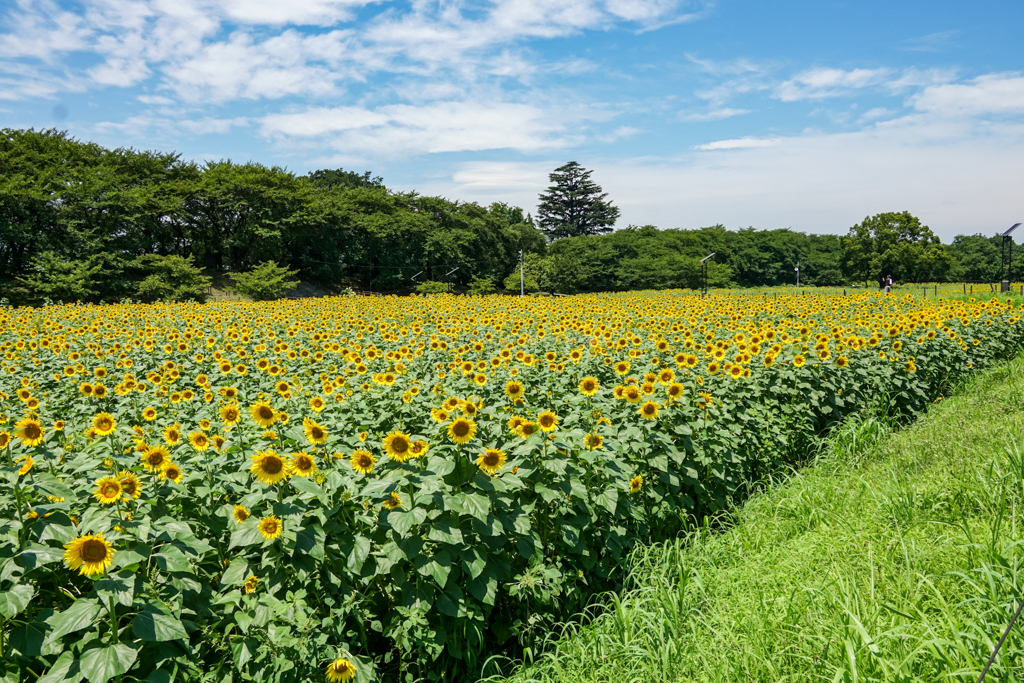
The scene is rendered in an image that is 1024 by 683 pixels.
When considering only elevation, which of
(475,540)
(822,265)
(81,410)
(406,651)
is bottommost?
(406,651)

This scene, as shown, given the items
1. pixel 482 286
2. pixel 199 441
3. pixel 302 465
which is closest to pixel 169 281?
pixel 482 286

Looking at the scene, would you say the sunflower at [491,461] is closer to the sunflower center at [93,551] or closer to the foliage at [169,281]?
the sunflower center at [93,551]

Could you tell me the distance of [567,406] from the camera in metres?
4.56

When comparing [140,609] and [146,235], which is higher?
[146,235]

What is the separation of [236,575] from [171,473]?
0.55 metres

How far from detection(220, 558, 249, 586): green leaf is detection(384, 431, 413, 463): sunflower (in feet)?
2.31

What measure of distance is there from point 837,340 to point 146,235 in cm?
4036

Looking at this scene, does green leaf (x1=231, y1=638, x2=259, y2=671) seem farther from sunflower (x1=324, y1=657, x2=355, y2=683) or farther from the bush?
the bush

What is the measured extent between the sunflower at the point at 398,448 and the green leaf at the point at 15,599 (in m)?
1.24

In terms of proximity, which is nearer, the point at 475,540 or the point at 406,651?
the point at 406,651

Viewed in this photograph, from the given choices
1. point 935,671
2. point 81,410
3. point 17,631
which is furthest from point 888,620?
point 81,410

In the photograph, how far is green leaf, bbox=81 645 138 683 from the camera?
5.51 feet

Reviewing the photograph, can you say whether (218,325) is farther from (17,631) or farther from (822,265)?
(822,265)

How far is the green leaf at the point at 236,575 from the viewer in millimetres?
2158
